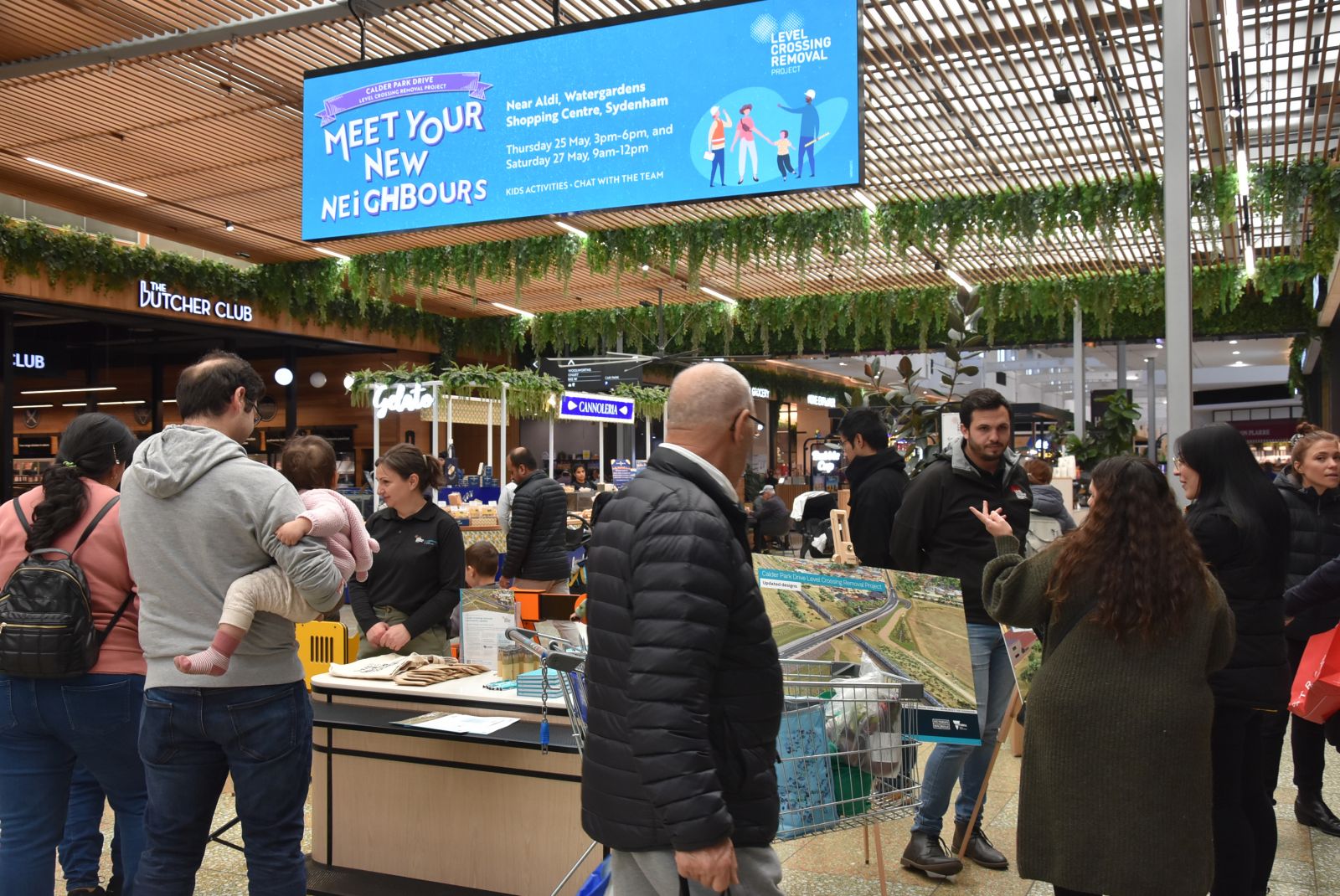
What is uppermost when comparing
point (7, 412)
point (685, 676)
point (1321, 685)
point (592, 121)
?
point (592, 121)

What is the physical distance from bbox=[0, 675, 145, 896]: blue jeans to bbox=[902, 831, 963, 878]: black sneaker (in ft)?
8.71

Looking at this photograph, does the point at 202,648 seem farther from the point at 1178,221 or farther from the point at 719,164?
the point at 1178,221

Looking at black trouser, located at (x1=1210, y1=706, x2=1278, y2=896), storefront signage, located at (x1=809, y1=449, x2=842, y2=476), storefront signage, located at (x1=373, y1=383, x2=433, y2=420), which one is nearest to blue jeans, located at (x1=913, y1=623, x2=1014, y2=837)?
black trouser, located at (x1=1210, y1=706, x2=1278, y2=896)

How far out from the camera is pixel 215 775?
2711mm

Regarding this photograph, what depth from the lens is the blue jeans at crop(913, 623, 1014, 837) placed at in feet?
13.0

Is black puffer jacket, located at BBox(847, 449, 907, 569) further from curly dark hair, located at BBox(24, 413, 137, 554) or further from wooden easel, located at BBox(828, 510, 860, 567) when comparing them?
curly dark hair, located at BBox(24, 413, 137, 554)

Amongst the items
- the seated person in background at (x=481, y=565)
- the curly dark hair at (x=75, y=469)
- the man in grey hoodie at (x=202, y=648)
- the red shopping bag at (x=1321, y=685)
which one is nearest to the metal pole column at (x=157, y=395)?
the seated person in background at (x=481, y=565)

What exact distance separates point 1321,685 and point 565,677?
118 inches

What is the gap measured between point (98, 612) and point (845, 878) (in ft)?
8.84

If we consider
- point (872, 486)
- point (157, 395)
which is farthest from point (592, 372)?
point (872, 486)

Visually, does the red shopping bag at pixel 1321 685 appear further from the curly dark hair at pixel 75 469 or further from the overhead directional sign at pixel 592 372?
the overhead directional sign at pixel 592 372

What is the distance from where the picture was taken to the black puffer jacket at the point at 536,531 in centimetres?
721

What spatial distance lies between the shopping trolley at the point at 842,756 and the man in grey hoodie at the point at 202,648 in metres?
1.24

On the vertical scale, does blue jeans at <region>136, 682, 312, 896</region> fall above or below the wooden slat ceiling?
below
